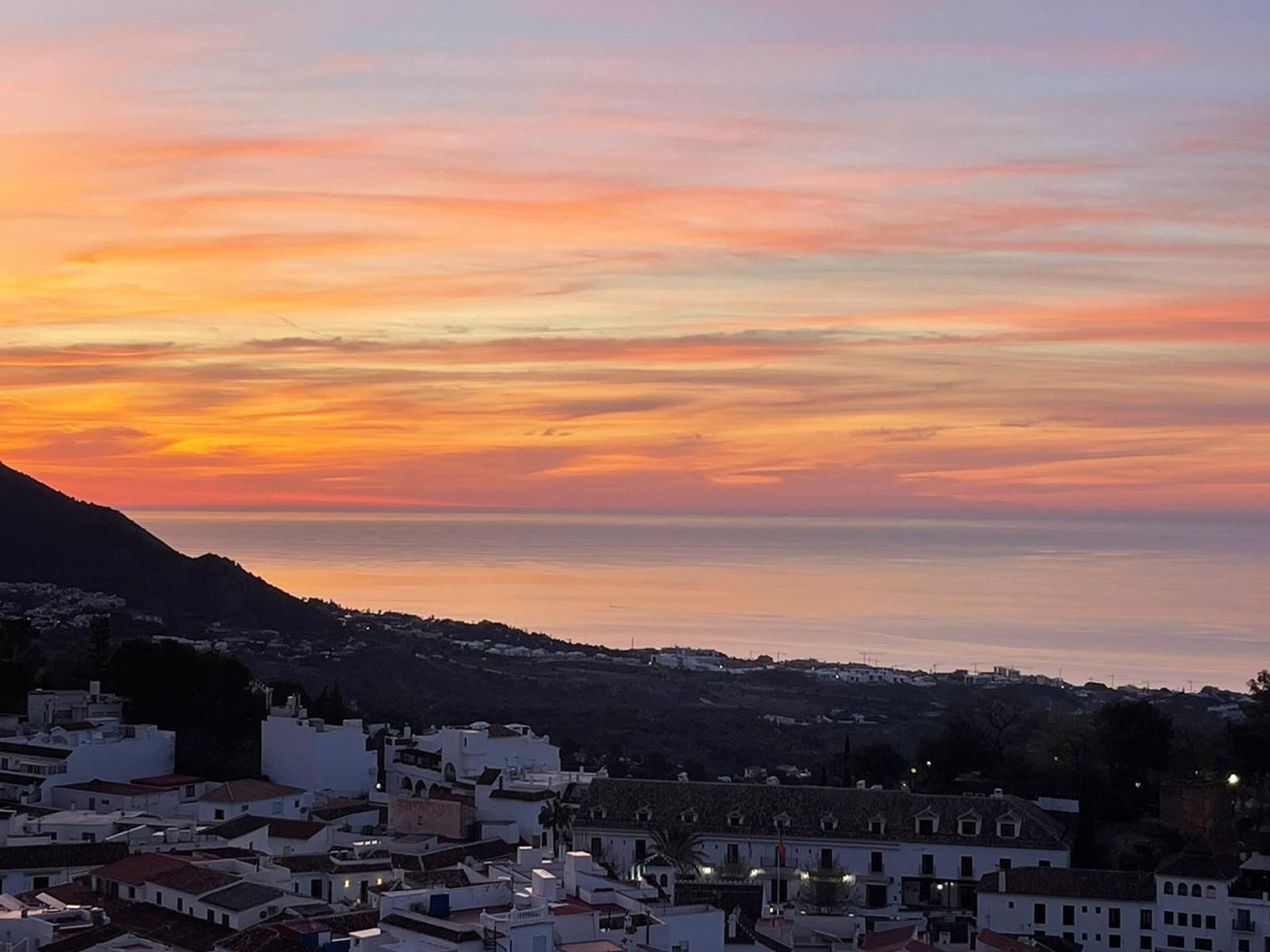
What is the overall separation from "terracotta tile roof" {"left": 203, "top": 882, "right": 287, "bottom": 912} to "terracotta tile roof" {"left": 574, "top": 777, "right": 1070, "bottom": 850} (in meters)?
9.71

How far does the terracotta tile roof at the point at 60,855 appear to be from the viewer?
2780 cm

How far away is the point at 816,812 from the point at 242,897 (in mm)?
13211

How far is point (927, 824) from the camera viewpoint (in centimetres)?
3344

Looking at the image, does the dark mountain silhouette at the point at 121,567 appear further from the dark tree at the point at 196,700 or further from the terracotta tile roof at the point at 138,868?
the terracotta tile roof at the point at 138,868

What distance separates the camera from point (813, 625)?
Answer: 120 metres

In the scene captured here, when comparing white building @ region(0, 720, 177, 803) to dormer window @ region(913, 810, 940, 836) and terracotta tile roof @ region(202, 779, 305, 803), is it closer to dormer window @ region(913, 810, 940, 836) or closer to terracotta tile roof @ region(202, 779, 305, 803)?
terracotta tile roof @ region(202, 779, 305, 803)

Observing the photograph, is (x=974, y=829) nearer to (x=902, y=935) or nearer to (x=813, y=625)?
(x=902, y=935)

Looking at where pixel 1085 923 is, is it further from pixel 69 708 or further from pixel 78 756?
pixel 69 708

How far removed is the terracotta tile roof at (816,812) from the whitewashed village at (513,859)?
0.06 m

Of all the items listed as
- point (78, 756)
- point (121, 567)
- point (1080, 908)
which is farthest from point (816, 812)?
Answer: point (121, 567)

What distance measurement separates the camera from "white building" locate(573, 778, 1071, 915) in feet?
107

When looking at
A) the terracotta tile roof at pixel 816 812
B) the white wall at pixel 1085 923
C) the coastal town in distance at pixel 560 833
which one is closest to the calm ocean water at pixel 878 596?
the coastal town in distance at pixel 560 833

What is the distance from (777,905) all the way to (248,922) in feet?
34.8

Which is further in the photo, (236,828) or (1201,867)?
(236,828)
